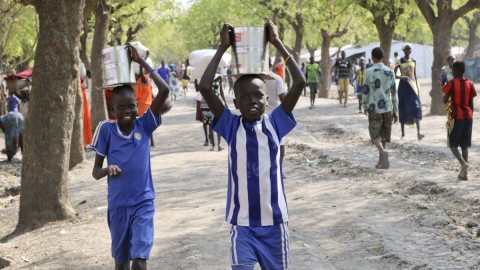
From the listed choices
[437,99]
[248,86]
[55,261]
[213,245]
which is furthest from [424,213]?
[437,99]

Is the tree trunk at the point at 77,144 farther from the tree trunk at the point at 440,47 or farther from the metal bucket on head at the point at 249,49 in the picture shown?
the tree trunk at the point at 440,47

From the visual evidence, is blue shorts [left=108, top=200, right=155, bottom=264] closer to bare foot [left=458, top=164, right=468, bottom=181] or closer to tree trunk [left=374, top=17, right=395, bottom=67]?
bare foot [left=458, top=164, right=468, bottom=181]

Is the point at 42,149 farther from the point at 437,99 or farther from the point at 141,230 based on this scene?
the point at 437,99

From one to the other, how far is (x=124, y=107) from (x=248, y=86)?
44.9 inches

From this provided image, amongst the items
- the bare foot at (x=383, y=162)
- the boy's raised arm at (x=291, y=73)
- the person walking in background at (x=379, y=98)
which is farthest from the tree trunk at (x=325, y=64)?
the boy's raised arm at (x=291, y=73)

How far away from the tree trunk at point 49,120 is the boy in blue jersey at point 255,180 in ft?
15.8

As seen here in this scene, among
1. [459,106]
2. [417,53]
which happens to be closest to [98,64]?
[459,106]

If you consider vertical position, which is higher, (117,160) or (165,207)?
(117,160)

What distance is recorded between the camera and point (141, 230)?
200 inches

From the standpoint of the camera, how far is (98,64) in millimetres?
17984

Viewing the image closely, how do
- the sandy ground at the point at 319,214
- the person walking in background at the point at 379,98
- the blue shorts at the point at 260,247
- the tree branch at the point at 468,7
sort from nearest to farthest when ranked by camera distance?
1. the blue shorts at the point at 260,247
2. the sandy ground at the point at 319,214
3. the person walking in background at the point at 379,98
4. the tree branch at the point at 468,7

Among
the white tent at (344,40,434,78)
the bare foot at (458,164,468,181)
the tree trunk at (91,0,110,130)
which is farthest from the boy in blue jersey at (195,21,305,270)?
the white tent at (344,40,434,78)

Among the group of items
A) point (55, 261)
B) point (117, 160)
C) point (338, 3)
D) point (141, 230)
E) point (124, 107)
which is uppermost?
point (338, 3)

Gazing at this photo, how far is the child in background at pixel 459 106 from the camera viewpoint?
10.4 m
